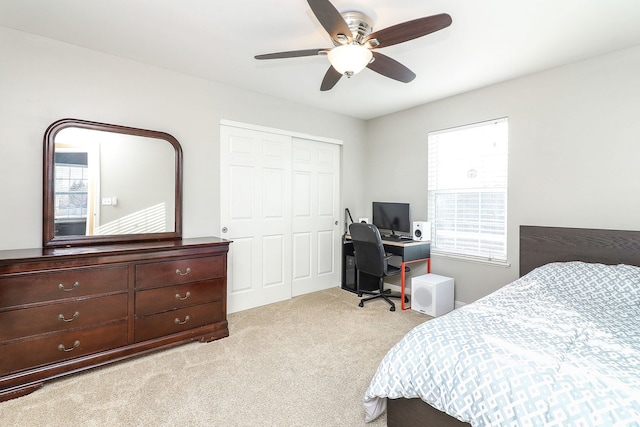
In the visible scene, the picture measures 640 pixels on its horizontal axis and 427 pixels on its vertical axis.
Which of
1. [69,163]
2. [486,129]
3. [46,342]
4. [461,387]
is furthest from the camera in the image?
[486,129]

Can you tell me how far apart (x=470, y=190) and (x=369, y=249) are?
1.33 metres

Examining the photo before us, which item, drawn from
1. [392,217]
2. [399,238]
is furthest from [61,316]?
[392,217]

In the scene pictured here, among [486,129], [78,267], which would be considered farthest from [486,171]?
[78,267]

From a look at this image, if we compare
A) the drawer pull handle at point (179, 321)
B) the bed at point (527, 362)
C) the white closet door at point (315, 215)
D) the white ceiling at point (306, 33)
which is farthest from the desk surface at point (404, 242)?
the drawer pull handle at point (179, 321)

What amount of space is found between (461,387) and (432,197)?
9.28 ft

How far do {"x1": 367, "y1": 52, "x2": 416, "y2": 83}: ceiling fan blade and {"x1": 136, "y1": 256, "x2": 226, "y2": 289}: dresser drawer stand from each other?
6.67ft

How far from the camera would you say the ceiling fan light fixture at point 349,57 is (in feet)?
5.88

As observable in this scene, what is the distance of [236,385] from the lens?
6.57 feet

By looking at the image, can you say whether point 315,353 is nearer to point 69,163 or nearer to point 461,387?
point 461,387

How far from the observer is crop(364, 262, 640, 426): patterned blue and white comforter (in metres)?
1.02

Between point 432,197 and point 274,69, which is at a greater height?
point 274,69

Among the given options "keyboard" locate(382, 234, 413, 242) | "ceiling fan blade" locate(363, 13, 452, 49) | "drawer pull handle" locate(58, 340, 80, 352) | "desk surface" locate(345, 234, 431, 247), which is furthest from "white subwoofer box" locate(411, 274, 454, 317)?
"drawer pull handle" locate(58, 340, 80, 352)

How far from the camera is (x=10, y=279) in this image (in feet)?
6.10

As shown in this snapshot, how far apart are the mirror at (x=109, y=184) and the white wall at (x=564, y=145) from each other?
3.11m
